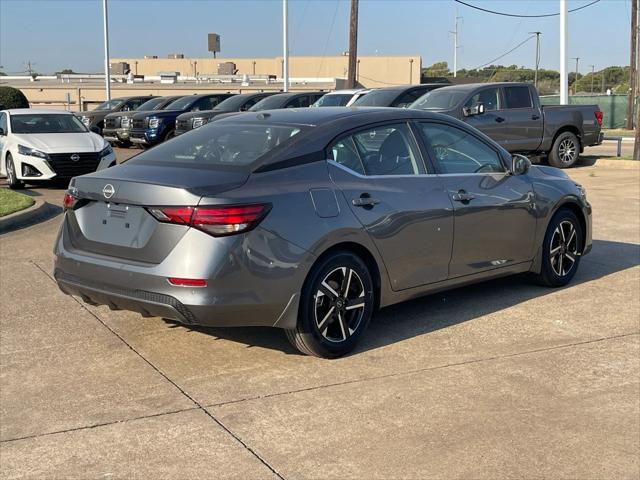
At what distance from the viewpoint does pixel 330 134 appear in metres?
5.65

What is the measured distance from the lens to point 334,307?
17.7 ft

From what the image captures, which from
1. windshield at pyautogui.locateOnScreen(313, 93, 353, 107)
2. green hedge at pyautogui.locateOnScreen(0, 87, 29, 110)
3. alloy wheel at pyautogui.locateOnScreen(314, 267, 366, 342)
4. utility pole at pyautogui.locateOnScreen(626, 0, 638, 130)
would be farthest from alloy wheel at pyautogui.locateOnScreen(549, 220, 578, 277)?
green hedge at pyautogui.locateOnScreen(0, 87, 29, 110)

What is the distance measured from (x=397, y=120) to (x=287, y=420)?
2650 mm

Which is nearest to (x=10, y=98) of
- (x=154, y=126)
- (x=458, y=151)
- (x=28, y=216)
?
(x=154, y=126)

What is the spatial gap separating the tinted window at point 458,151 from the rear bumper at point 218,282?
69.0 inches

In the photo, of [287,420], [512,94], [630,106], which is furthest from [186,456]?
[630,106]

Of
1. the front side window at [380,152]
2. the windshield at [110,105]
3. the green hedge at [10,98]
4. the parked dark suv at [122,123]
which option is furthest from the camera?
the green hedge at [10,98]

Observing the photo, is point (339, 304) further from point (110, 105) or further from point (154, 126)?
point (110, 105)

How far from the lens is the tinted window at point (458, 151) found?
20.7 feet

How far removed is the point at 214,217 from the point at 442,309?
2.65 m

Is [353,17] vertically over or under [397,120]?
over

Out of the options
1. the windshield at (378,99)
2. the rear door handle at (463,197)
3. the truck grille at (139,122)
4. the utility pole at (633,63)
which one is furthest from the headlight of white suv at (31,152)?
the utility pole at (633,63)

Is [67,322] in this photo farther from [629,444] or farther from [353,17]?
[353,17]

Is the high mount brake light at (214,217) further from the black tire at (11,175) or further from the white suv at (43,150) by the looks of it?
the black tire at (11,175)
